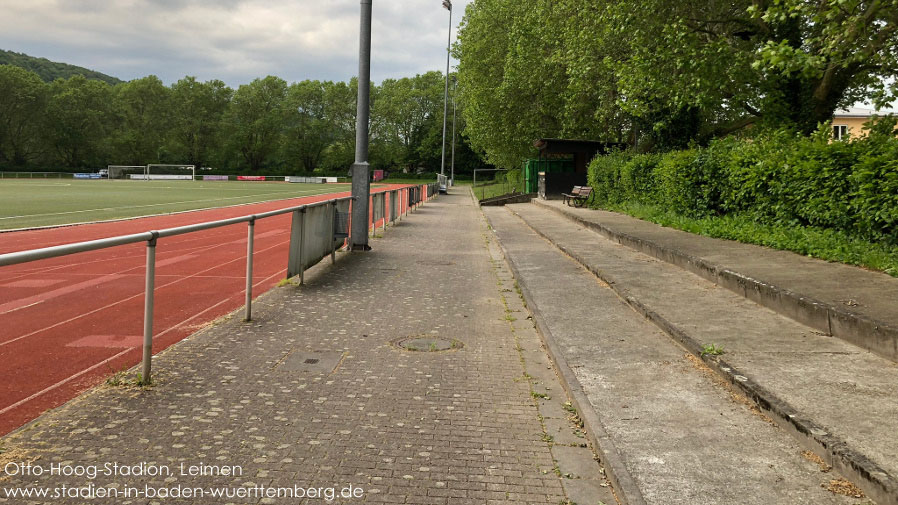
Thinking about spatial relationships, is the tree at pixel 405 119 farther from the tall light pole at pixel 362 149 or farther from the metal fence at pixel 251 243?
the metal fence at pixel 251 243

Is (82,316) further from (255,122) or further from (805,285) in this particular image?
(255,122)

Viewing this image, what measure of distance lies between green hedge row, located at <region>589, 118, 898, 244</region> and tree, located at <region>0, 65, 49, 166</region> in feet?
340

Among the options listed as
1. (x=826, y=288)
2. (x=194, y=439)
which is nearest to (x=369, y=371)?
(x=194, y=439)

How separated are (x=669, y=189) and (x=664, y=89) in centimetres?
281

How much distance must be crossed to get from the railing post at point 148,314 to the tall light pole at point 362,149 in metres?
8.83

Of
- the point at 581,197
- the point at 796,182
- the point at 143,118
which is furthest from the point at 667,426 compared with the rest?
the point at 143,118

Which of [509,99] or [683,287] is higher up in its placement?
[509,99]

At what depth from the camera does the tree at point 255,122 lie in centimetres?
11519

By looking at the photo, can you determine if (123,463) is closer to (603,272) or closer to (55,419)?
(55,419)

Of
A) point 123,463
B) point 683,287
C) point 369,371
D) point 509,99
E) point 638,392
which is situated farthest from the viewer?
point 509,99

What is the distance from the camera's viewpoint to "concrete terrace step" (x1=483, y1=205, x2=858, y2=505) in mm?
3330

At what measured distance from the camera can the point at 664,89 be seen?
18.3m

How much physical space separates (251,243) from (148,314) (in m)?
2.60

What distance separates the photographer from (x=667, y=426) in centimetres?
420
